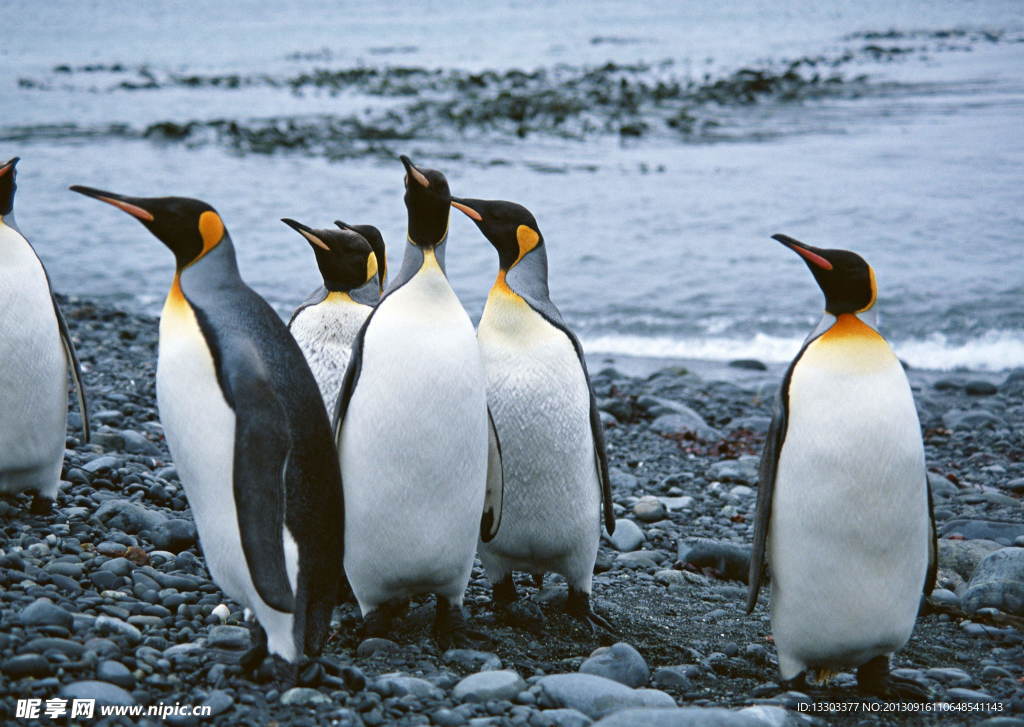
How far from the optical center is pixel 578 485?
425 cm

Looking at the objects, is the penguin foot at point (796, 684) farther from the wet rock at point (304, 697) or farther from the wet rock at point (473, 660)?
the wet rock at point (304, 697)

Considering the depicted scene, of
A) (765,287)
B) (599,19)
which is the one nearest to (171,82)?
(765,287)

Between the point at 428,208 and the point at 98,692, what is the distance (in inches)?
72.4

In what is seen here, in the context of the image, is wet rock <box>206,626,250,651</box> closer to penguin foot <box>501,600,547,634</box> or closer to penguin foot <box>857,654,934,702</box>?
penguin foot <box>501,600,547,634</box>

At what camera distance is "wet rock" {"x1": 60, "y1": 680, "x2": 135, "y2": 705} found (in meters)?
2.90

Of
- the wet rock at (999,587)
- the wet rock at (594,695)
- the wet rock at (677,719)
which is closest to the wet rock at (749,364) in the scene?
the wet rock at (999,587)

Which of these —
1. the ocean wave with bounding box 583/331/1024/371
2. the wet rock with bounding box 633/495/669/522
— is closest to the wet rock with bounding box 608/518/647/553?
the wet rock with bounding box 633/495/669/522

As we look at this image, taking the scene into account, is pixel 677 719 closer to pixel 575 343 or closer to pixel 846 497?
pixel 846 497

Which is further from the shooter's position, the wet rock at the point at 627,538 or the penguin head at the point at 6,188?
the wet rock at the point at 627,538

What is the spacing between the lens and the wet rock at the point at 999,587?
4543 millimetres

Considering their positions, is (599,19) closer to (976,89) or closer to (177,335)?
(976,89)

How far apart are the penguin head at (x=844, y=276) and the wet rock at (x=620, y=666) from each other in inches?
51.7

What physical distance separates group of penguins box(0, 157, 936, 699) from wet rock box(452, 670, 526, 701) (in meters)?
0.46

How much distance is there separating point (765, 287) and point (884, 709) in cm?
965
